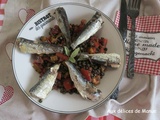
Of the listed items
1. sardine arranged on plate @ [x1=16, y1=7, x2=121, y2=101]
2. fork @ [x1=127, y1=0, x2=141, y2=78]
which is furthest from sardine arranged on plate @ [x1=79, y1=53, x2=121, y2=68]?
fork @ [x1=127, y1=0, x2=141, y2=78]

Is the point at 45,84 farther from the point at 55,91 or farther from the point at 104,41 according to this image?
the point at 104,41

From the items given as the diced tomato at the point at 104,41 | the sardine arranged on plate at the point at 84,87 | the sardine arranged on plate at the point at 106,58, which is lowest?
the sardine arranged on plate at the point at 84,87

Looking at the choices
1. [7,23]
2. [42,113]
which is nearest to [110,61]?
[42,113]

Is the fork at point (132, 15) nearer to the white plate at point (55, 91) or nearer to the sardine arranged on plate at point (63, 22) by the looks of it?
the white plate at point (55, 91)

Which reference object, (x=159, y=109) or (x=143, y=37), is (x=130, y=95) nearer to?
(x=159, y=109)

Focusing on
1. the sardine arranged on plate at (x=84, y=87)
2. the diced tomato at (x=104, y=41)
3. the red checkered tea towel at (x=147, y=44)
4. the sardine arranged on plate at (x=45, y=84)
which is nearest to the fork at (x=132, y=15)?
the red checkered tea towel at (x=147, y=44)
